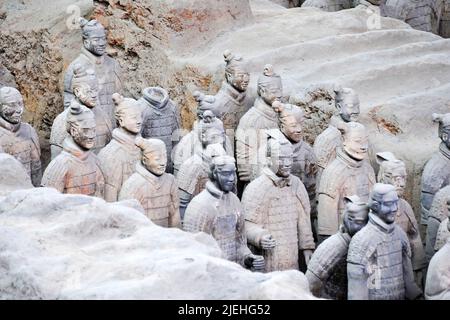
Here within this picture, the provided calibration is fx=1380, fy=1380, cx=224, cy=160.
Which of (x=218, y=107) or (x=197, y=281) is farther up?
(x=197, y=281)

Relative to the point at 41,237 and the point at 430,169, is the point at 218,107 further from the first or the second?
the point at 41,237

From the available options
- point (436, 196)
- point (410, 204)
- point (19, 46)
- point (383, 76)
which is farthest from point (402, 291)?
point (19, 46)

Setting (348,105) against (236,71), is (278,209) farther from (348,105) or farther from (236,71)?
(236,71)

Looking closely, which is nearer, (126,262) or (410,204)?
(126,262)

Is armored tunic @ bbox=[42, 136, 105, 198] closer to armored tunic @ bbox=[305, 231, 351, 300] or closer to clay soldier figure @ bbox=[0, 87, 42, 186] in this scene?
clay soldier figure @ bbox=[0, 87, 42, 186]

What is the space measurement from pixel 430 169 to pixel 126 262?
166 inches

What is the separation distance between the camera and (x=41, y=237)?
7.06 meters

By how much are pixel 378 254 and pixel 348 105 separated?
2.29m

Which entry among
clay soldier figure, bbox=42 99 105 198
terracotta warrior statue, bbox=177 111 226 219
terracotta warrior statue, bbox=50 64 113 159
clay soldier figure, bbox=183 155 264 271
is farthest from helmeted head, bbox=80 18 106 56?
clay soldier figure, bbox=183 155 264 271

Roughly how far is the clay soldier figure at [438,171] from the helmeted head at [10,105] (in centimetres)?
319

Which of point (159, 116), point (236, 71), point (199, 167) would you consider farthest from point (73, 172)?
point (236, 71)

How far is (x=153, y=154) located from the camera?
385 inches

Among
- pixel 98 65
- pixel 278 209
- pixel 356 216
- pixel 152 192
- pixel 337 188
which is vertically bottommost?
pixel 98 65

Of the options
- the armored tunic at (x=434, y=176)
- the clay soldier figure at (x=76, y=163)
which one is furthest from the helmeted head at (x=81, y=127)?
the armored tunic at (x=434, y=176)
